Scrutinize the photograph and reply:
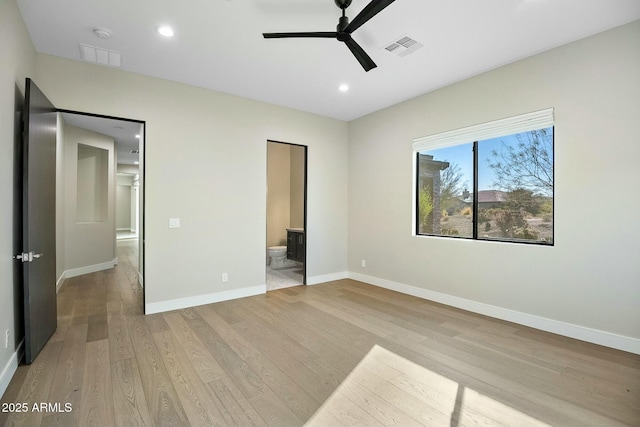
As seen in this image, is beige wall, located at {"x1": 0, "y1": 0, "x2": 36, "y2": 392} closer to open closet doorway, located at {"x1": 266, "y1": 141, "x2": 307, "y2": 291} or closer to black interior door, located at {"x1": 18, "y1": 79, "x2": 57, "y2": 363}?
black interior door, located at {"x1": 18, "y1": 79, "x2": 57, "y2": 363}

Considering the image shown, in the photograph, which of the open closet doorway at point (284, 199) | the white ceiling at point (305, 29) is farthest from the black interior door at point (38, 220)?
the open closet doorway at point (284, 199)

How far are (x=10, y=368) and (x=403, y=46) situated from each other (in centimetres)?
433

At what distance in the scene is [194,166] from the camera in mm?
4070

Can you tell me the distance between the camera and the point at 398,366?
2.50m

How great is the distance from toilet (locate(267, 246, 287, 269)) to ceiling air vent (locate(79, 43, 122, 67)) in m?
4.12

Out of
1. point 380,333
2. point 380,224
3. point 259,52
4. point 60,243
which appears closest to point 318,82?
point 259,52

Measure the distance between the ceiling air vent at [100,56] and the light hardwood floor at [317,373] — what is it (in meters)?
2.94

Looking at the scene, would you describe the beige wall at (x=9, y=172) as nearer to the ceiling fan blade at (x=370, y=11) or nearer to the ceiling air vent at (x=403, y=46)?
the ceiling fan blade at (x=370, y=11)

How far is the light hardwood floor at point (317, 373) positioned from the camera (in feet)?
6.25

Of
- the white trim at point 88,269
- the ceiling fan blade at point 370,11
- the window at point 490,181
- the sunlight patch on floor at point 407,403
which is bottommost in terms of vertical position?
the sunlight patch on floor at point 407,403

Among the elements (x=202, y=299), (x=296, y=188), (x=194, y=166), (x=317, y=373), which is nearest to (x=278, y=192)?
(x=296, y=188)

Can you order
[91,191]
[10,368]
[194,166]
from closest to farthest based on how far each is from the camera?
[10,368] → [194,166] → [91,191]

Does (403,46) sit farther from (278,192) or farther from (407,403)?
(278,192)

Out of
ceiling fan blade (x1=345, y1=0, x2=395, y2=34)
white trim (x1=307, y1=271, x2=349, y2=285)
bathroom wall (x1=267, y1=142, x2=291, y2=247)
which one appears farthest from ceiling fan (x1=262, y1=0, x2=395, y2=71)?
bathroom wall (x1=267, y1=142, x2=291, y2=247)
